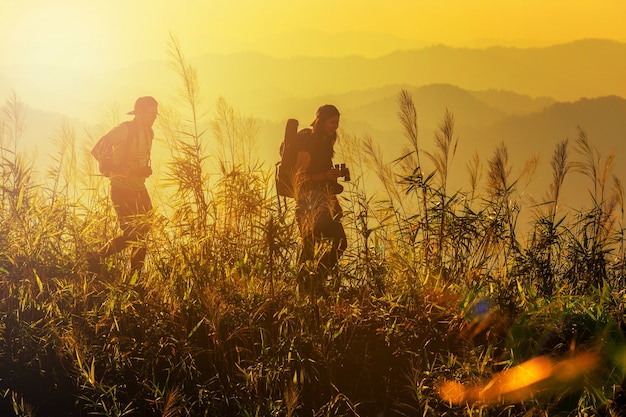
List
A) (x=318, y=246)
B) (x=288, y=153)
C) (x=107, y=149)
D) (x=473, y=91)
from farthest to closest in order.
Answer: (x=473, y=91) < (x=107, y=149) < (x=288, y=153) < (x=318, y=246)

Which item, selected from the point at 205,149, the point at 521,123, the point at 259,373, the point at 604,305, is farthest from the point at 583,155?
the point at 521,123

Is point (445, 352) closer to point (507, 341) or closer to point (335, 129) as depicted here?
point (507, 341)

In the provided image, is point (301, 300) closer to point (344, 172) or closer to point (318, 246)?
point (318, 246)

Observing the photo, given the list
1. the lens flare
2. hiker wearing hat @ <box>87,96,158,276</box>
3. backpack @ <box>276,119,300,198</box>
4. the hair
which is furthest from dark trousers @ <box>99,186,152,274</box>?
the lens flare

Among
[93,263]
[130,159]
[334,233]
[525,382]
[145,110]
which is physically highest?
[145,110]

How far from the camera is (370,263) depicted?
466 cm

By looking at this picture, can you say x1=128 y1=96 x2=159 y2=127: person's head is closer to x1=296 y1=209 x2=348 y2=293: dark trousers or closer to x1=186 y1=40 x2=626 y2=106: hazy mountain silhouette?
x1=296 y1=209 x2=348 y2=293: dark trousers

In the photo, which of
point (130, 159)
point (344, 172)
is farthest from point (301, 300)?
point (130, 159)

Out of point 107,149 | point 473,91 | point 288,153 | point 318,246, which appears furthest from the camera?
point 473,91

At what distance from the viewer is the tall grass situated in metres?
3.57

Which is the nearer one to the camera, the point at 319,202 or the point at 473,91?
the point at 319,202

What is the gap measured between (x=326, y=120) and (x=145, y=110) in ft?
4.97

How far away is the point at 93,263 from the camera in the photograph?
5.12 metres

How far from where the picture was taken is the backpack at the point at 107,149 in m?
5.91
